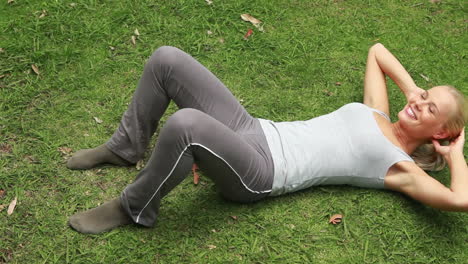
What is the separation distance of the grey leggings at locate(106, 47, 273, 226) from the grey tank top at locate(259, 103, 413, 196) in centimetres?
11

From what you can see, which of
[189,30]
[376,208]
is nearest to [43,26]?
[189,30]

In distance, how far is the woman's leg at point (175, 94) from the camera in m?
3.47

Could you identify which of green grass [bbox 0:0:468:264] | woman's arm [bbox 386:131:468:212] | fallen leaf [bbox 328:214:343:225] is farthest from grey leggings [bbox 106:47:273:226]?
woman's arm [bbox 386:131:468:212]

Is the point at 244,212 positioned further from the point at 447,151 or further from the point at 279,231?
the point at 447,151

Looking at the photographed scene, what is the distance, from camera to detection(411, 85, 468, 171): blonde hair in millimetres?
3490

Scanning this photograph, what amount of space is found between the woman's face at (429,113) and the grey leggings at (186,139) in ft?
3.46

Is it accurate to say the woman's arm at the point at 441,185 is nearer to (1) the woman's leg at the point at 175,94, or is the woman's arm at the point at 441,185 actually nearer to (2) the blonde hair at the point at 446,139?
(2) the blonde hair at the point at 446,139

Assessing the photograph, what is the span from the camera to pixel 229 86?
469 centimetres

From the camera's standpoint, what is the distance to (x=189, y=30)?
518cm

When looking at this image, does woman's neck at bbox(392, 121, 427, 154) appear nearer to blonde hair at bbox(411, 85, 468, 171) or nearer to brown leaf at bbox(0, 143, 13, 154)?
blonde hair at bbox(411, 85, 468, 171)

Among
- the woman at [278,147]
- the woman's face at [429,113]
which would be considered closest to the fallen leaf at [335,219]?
the woman at [278,147]

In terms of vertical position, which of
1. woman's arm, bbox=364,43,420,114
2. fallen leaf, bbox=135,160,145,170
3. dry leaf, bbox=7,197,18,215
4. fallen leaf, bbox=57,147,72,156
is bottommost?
dry leaf, bbox=7,197,18,215

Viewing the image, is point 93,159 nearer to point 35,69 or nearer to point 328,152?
point 35,69

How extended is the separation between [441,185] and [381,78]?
1089mm
